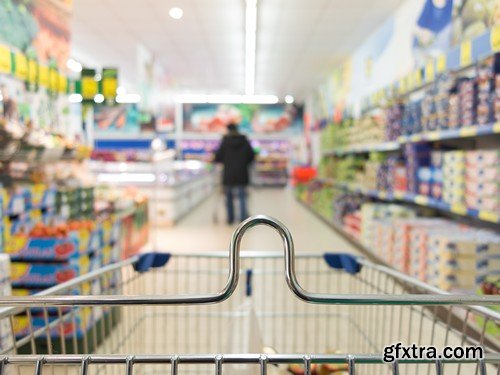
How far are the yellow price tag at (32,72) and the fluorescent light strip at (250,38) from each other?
309 cm

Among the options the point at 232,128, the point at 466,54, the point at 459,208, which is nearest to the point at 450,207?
the point at 459,208

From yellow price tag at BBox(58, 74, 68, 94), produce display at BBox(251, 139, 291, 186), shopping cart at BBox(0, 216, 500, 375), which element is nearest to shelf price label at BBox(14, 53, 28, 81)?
yellow price tag at BBox(58, 74, 68, 94)

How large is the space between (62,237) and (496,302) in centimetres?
264

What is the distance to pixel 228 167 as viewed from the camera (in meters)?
8.55

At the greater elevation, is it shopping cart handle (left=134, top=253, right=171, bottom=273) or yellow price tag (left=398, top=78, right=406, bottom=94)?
yellow price tag (left=398, top=78, right=406, bottom=94)

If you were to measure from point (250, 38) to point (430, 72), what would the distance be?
4847mm

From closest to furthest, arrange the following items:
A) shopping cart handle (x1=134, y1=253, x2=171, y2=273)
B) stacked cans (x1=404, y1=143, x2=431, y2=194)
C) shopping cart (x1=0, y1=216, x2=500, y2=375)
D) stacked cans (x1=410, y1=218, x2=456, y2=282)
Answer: shopping cart (x1=0, y1=216, x2=500, y2=375) → shopping cart handle (x1=134, y1=253, x2=171, y2=273) → stacked cans (x1=410, y1=218, x2=456, y2=282) → stacked cans (x1=404, y1=143, x2=431, y2=194)

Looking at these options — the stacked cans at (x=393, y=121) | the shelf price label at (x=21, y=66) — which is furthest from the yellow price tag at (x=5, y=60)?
the stacked cans at (x=393, y=121)

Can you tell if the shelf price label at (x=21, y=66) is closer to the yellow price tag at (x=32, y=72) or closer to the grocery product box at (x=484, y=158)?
the yellow price tag at (x=32, y=72)

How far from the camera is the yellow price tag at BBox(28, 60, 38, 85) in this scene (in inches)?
171

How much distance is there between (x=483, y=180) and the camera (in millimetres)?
3363

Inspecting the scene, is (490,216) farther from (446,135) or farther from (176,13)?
(176,13)

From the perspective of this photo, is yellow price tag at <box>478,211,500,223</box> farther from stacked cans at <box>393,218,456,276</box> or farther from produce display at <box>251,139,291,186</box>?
produce display at <box>251,139,291,186</box>

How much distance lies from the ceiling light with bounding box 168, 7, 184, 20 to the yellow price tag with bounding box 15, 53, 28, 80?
10.3 ft
